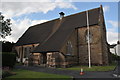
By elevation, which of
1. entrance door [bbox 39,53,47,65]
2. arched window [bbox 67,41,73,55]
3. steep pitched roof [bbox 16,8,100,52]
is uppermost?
steep pitched roof [bbox 16,8,100,52]

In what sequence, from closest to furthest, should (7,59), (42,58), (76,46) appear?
1. (7,59)
2. (42,58)
3. (76,46)

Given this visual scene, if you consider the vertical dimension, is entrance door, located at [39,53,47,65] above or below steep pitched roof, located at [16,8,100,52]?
below

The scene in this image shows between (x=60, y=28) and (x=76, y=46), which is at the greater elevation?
(x=60, y=28)

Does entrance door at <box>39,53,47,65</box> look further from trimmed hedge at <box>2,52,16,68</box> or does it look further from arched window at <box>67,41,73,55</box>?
trimmed hedge at <box>2,52,16,68</box>

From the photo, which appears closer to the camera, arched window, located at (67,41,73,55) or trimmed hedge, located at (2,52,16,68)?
trimmed hedge, located at (2,52,16,68)

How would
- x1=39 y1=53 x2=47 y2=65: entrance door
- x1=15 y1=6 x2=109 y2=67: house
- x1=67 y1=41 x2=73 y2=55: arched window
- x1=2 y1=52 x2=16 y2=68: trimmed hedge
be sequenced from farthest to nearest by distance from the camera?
x1=39 y1=53 x2=47 y2=65: entrance door
x1=67 y1=41 x2=73 y2=55: arched window
x1=15 y1=6 x2=109 y2=67: house
x1=2 y1=52 x2=16 y2=68: trimmed hedge

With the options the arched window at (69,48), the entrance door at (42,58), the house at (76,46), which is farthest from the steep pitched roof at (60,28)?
the arched window at (69,48)

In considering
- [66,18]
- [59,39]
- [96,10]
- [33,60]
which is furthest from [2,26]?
[96,10]

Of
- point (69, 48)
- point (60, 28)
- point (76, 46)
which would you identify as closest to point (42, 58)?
point (69, 48)

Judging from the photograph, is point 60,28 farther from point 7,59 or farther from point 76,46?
point 7,59

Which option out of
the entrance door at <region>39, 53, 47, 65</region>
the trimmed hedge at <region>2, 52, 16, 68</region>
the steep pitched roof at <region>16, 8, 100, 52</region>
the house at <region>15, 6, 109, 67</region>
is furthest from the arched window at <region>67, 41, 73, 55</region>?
the trimmed hedge at <region>2, 52, 16, 68</region>

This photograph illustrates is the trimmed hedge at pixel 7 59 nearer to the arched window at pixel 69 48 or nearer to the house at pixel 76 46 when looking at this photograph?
the house at pixel 76 46

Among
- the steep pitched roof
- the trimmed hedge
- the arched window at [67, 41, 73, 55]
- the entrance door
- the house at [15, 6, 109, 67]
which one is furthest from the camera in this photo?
the entrance door

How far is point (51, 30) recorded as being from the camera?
32594 millimetres
